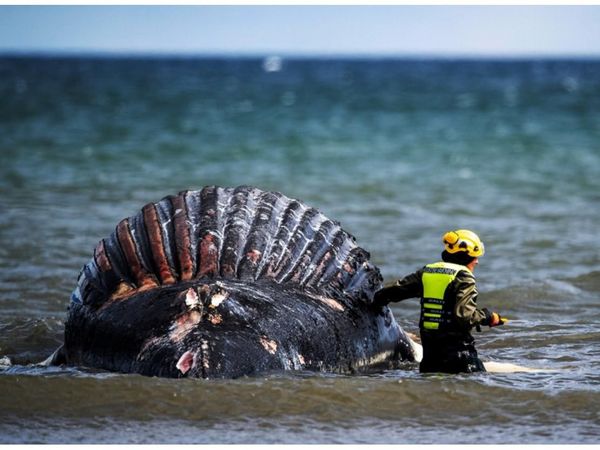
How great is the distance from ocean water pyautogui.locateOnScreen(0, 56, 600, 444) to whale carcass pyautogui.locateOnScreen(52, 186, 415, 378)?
0.54 ft

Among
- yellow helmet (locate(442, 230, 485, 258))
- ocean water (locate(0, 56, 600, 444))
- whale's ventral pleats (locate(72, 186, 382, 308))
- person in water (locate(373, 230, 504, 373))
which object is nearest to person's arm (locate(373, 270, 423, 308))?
person in water (locate(373, 230, 504, 373))

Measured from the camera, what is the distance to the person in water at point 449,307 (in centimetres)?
666

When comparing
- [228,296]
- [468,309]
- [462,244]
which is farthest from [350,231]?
[228,296]

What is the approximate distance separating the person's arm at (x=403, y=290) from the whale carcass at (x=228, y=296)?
0.11 meters

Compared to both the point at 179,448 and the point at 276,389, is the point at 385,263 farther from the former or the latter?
the point at 179,448

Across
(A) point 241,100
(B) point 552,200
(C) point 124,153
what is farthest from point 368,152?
(A) point 241,100

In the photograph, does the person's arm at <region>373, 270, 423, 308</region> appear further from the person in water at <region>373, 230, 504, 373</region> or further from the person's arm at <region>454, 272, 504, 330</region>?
the person's arm at <region>454, 272, 504, 330</region>

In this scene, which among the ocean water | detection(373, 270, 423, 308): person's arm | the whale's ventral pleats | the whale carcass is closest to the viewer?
the ocean water

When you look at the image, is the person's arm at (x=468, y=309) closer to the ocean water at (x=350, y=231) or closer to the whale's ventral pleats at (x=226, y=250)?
the ocean water at (x=350, y=231)

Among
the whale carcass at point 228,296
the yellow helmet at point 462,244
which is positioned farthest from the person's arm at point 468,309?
the whale carcass at point 228,296

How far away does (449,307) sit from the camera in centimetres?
671

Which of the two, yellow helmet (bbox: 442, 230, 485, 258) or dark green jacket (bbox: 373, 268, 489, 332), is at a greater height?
yellow helmet (bbox: 442, 230, 485, 258)

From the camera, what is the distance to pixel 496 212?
15594mm

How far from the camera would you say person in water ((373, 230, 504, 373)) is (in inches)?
262
